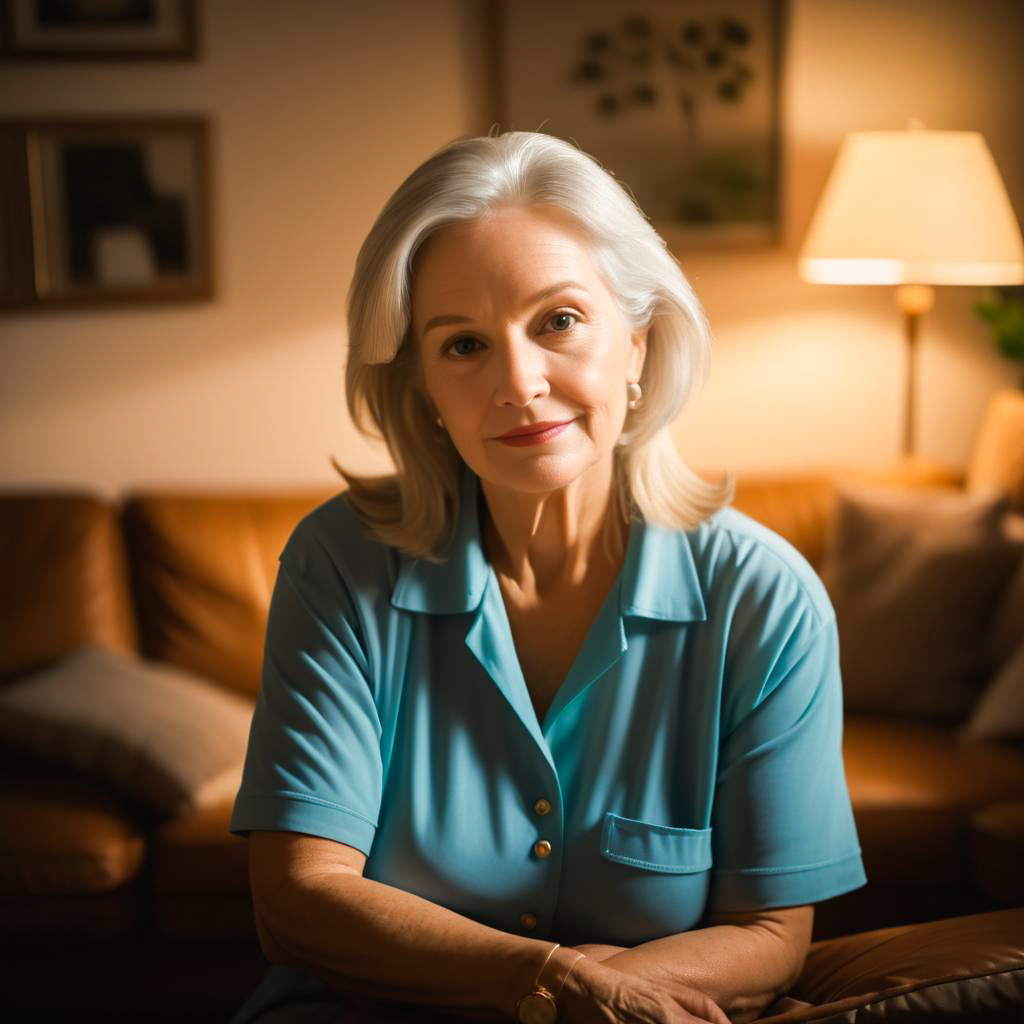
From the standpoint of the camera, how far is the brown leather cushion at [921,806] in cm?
210

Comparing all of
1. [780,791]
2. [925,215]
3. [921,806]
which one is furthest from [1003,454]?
[780,791]

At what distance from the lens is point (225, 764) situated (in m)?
2.22

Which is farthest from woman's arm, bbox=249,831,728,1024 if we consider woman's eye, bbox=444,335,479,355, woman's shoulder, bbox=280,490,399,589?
woman's eye, bbox=444,335,479,355

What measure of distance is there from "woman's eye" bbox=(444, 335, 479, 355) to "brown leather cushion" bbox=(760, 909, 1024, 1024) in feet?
2.27

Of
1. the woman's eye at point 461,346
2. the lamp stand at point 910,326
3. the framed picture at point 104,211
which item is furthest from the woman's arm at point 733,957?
the framed picture at point 104,211

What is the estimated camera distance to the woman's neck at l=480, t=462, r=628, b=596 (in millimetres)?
1329

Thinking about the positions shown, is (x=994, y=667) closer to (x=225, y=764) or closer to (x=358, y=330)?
(x=225, y=764)

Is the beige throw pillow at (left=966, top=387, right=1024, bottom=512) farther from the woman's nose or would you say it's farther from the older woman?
the woman's nose

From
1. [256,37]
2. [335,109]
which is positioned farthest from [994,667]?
[256,37]

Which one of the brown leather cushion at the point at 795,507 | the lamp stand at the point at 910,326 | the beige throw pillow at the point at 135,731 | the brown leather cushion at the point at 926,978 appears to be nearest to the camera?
the brown leather cushion at the point at 926,978

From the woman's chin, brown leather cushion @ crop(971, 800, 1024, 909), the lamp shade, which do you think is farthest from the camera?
the lamp shade

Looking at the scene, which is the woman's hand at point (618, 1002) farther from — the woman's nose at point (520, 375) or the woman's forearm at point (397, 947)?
Result: the woman's nose at point (520, 375)

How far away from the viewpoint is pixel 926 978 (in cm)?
99

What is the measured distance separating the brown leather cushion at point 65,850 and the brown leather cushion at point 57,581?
54 cm
